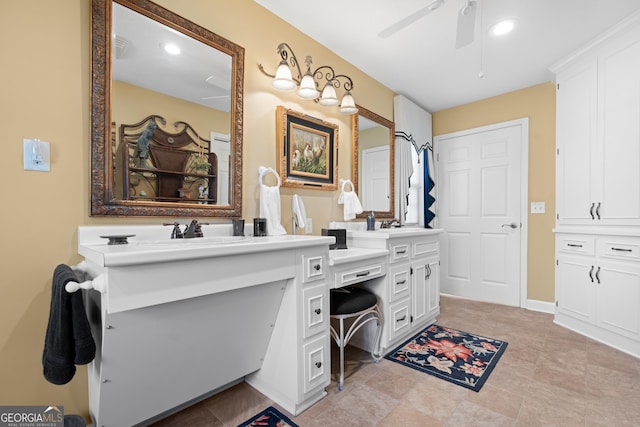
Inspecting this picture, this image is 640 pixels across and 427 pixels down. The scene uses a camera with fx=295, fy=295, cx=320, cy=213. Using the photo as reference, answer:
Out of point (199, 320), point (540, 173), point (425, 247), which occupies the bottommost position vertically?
point (199, 320)

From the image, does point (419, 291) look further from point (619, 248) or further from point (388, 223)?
point (619, 248)

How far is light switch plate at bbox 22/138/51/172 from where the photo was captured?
46.6 inches

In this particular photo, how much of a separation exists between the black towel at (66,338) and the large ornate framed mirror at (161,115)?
0.45 meters

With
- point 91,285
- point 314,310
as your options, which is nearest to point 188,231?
point 91,285

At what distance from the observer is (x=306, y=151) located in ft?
7.54

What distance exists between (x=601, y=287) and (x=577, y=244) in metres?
0.40

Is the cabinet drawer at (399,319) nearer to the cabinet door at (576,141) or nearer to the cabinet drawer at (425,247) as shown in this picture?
the cabinet drawer at (425,247)

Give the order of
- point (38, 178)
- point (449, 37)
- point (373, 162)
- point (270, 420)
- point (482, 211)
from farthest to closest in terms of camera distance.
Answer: point (482, 211), point (373, 162), point (449, 37), point (270, 420), point (38, 178)

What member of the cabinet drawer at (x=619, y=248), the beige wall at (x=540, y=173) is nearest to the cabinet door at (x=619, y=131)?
the cabinet drawer at (x=619, y=248)

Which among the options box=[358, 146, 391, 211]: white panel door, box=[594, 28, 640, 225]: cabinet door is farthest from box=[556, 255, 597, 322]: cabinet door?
box=[358, 146, 391, 211]: white panel door

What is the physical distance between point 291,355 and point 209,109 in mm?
1417

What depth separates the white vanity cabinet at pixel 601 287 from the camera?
2.23 metres

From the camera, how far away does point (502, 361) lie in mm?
2084

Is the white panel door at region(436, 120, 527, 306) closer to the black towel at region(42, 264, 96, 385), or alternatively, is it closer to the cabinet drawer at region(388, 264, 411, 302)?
the cabinet drawer at region(388, 264, 411, 302)
